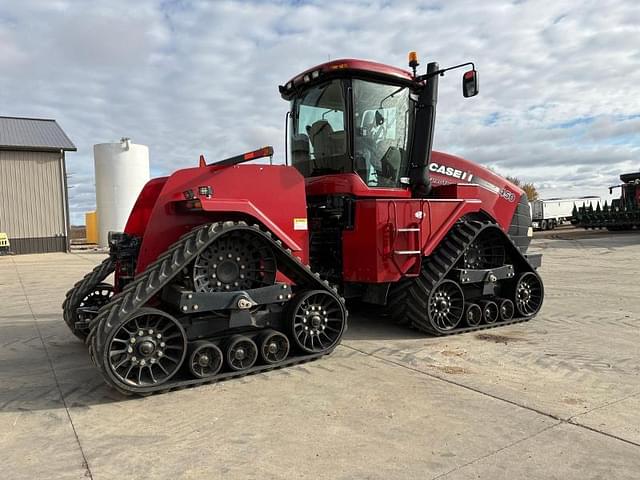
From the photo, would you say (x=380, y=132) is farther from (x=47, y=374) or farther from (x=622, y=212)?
(x=622, y=212)

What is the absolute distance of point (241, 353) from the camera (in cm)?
434

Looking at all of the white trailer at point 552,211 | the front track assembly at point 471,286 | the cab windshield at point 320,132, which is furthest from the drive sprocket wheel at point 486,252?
the white trailer at point 552,211

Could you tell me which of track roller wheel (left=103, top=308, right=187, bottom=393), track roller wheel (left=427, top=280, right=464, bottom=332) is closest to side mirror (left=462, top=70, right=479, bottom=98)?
track roller wheel (left=427, top=280, right=464, bottom=332)

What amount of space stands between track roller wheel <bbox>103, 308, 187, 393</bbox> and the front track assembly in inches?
110

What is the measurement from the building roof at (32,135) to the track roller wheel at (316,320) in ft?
72.3

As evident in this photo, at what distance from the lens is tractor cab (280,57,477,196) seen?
5.51 meters

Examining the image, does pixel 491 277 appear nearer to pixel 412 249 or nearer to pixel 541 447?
pixel 412 249

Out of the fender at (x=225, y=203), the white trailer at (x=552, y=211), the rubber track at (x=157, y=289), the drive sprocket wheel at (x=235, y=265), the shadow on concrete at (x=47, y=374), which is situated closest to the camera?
the rubber track at (x=157, y=289)

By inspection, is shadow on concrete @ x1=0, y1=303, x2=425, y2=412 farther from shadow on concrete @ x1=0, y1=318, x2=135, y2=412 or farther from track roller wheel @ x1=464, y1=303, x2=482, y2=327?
track roller wheel @ x1=464, y1=303, x2=482, y2=327

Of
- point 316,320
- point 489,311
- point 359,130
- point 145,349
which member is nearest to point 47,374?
point 145,349

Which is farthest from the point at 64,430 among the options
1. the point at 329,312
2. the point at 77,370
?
the point at 329,312

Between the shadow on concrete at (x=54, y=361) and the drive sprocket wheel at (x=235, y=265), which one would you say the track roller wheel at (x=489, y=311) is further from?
the drive sprocket wheel at (x=235, y=265)

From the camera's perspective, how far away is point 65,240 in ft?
77.3

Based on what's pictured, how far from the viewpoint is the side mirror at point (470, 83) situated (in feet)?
18.3
